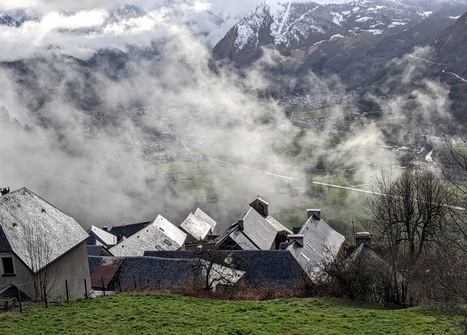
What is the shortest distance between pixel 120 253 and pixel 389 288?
3470 centimetres

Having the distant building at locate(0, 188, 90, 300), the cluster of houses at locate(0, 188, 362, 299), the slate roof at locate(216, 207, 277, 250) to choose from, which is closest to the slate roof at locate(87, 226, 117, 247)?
the cluster of houses at locate(0, 188, 362, 299)

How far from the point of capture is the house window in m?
31.8

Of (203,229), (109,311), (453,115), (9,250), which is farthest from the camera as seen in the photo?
(453,115)

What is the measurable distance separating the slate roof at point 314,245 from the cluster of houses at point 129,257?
3.3 inches

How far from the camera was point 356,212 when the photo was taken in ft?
377

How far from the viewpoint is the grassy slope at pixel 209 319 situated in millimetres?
23906

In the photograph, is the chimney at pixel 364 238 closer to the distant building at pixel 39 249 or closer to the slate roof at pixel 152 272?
the slate roof at pixel 152 272

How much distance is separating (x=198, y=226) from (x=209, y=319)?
62.1 meters

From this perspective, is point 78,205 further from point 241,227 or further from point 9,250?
point 9,250

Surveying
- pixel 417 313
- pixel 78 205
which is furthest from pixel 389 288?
pixel 78 205

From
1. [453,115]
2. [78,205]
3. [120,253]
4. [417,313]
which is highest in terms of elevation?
[453,115]

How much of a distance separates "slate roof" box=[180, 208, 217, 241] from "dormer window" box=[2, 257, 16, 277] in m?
48.7

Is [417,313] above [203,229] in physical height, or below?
below

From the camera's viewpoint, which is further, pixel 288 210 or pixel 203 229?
pixel 288 210
